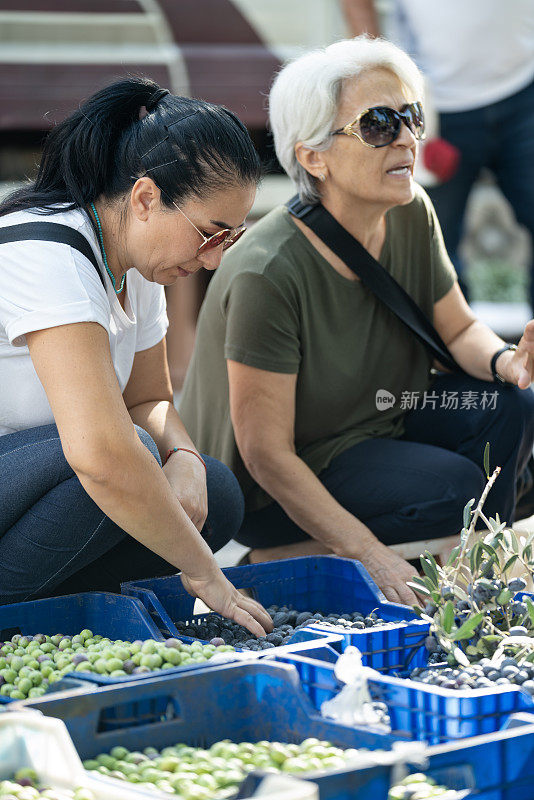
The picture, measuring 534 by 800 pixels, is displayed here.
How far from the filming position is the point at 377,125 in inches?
94.0

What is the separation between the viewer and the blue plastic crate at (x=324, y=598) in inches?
68.9

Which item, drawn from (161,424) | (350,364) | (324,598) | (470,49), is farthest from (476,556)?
(470,49)

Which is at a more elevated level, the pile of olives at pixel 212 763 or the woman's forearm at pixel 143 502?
the woman's forearm at pixel 143 502

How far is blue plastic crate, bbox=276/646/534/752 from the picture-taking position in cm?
138

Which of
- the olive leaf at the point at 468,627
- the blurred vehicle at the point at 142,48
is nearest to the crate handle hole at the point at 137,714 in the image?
the olive leaf at the point at 468,627

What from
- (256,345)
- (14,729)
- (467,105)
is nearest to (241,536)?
(256,345)

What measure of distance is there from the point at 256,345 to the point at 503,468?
0.65 m

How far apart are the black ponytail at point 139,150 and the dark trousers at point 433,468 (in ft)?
2.74

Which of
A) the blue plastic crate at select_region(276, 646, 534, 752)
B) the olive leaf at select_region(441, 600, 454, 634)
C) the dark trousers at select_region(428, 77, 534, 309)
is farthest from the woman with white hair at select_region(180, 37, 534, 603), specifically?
the dark trousers at select_region(428, 77, 534, 309)

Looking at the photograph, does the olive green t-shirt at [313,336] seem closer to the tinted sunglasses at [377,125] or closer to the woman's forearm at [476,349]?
the woman's forearm at [476,349]

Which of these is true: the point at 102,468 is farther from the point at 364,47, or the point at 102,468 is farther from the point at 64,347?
the point at 364,47

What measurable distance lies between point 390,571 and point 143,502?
72cm

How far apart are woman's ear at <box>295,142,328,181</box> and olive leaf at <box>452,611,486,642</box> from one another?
117 cm

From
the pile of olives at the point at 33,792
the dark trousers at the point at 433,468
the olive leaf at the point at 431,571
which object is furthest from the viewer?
the dark trousers at the point at 433,468
